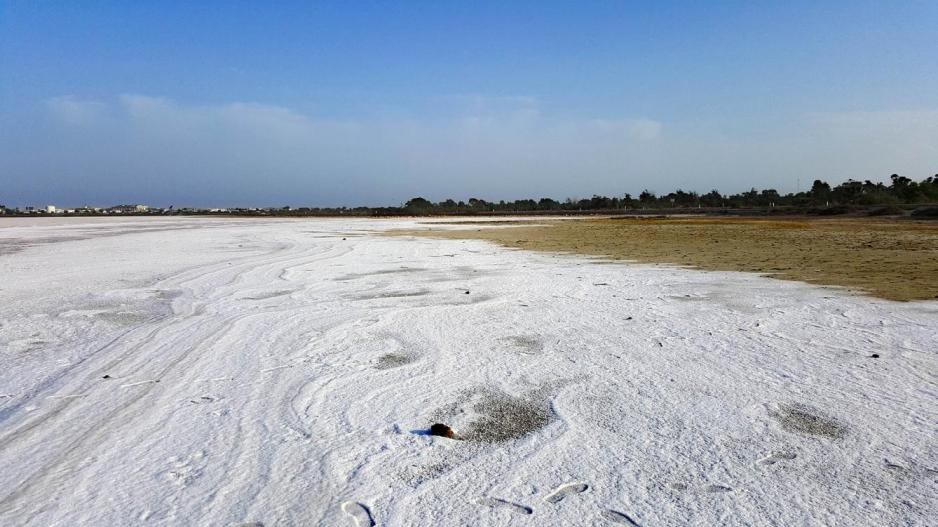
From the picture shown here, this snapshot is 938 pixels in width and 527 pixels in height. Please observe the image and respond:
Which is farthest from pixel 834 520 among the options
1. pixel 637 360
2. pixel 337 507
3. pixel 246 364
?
pixel 246 364

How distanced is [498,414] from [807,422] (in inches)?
58.0

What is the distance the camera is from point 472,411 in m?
3.06

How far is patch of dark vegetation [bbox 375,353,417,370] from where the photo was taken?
3.84m

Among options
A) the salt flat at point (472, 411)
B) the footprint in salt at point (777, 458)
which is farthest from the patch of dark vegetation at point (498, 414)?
the footprint in salt at point (777, 458)

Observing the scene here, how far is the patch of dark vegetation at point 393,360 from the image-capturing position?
384 centimetres

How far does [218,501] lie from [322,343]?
2.32m

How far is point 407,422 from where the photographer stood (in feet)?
9.50

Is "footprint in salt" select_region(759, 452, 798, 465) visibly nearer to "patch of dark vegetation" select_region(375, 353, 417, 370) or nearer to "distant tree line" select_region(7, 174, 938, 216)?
"patch of dark vegetation" select_region(375, 353, 417, 370)

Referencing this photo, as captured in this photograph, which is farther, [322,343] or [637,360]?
[322,343]

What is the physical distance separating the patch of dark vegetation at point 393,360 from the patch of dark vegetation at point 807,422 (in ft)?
7.17

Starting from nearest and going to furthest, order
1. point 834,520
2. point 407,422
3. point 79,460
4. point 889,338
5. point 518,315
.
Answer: point 834,520 < point 79,460 < point 407,422 < point 889,338 < point 518,315

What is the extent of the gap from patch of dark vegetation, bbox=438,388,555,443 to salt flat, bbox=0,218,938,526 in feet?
0.05

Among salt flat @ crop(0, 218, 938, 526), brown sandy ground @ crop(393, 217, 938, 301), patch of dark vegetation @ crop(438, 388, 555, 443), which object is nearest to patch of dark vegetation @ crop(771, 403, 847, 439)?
salt flat @ crop(0, 218, 938, 526)

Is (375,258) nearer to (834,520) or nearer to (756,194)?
(834,520)
